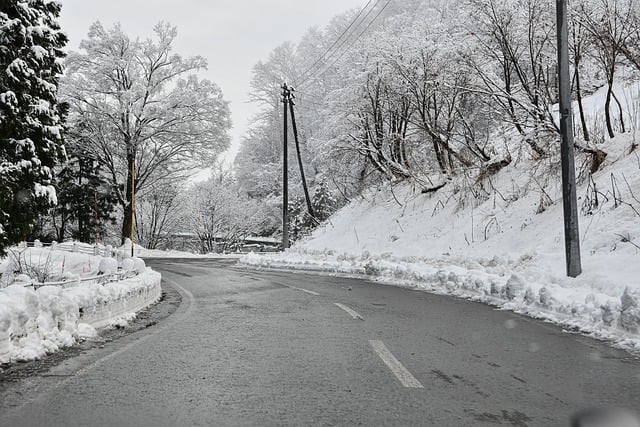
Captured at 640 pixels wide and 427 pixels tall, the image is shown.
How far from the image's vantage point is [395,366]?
5.59m

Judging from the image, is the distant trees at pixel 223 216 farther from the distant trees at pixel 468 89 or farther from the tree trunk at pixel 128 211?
the tree trunk at pixel 128 211

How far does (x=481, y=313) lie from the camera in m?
9.59

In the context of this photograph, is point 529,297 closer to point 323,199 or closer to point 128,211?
point 128,211

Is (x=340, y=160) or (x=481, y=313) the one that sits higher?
(x=340, y=160)

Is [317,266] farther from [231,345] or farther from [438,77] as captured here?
[231,345]

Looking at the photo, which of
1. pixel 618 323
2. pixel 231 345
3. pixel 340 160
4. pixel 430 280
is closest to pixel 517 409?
pixel 231 345

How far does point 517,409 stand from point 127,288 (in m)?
7.03

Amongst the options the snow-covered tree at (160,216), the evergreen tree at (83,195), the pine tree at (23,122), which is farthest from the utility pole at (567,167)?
the snow-covered tree at (160,216)

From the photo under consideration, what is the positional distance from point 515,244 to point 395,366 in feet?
45.3

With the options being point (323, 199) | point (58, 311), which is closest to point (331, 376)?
point (58, 311)

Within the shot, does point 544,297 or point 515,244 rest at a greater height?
point 515,244

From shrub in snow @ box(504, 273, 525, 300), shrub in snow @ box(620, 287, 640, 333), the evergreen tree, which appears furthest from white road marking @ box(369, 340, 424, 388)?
the evergreen tree

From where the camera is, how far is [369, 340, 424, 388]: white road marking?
4977mm

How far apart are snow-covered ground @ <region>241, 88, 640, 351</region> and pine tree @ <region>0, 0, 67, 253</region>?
34.2ft
